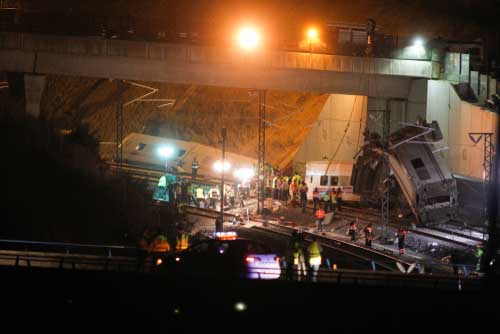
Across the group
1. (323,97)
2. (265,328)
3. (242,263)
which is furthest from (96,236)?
(323,97)

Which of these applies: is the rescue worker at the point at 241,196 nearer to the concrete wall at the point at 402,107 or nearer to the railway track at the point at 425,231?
the railway track at the point at 425,231

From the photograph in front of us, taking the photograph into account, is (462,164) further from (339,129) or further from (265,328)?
(265,328)

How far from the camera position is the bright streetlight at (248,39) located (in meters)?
38.3

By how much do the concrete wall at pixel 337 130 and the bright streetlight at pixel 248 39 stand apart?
7373 mm

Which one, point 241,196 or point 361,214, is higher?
point 241,196

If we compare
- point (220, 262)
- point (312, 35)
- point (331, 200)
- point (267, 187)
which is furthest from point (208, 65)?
point (220, 262)

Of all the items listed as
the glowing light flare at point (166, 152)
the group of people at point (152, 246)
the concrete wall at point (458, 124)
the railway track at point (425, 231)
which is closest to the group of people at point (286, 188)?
the railway track at point (425, 231)

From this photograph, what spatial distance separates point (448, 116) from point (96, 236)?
19.8m

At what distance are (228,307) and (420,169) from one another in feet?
65.0

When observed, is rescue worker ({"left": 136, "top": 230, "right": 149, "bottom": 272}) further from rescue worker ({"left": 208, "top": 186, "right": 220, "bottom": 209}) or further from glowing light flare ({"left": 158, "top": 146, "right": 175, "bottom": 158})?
glowing light flare ({"left": 158, "top": 146, "right": 175, "bottom": 158})

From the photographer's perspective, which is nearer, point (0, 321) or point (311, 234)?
point (0, 321)

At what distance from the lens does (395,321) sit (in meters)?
17.1

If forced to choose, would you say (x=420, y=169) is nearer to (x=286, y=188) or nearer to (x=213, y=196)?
(x=286, y=188)

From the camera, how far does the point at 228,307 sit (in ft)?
56.4
